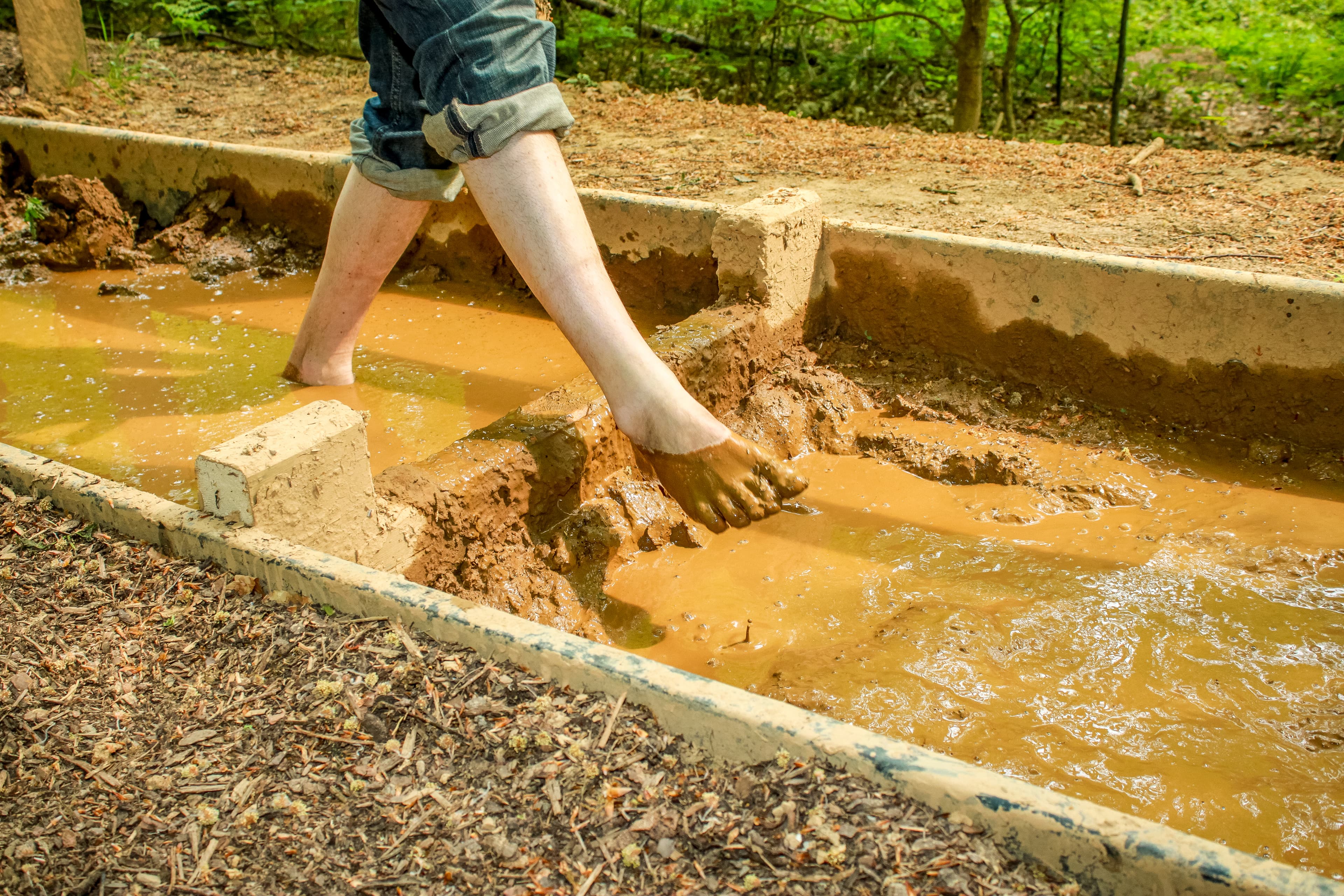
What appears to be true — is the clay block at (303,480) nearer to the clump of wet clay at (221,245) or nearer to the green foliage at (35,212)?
the clump of wet clay at (221,245)

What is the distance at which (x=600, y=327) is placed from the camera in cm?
200

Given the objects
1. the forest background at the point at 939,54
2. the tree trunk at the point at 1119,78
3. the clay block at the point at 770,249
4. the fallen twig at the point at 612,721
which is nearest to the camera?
the fallen twig at the point at 612,721

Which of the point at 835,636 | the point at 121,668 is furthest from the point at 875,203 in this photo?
the point at 121,668

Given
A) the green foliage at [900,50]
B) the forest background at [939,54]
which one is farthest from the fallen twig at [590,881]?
the green foliage at [900,50]

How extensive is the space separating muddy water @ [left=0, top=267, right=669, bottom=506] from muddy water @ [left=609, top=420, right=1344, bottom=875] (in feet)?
3.50

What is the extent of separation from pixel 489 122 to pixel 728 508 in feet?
3.27

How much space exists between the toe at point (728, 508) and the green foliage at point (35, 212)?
3989 mm

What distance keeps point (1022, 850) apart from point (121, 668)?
4.69 ft

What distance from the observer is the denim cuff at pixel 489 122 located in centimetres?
194

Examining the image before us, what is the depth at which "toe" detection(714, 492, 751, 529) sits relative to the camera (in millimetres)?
2070

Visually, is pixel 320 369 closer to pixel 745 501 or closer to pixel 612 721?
pixel 745 501

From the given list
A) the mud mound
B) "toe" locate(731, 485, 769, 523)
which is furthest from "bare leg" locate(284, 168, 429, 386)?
"toe" locate(731, 485, 769, 523)

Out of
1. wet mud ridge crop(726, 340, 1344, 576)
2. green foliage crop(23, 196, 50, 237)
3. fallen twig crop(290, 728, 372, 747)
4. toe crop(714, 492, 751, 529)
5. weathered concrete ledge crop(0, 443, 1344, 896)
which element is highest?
green foliage crop(23, 196, 50, 237)

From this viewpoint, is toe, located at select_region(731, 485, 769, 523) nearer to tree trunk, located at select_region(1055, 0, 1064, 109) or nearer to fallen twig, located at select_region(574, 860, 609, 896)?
fallen twig, located at select_region(574, 860, 609, 896)
